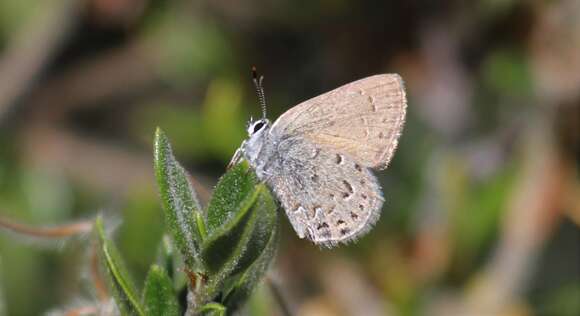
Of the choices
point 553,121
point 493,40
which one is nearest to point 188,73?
point 493,40

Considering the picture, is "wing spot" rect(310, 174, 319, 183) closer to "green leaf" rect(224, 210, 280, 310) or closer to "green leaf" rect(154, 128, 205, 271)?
"green leaf" rect(224, 210, 280, 310)

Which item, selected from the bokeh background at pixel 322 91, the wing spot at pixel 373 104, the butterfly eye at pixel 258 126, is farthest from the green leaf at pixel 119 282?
the bokeh background at pixel 322 91

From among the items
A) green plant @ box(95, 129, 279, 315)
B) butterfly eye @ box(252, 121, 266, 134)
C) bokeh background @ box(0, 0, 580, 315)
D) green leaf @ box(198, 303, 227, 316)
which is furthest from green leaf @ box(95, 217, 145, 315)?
bokeh background @ box(0, 0, 580, 315)

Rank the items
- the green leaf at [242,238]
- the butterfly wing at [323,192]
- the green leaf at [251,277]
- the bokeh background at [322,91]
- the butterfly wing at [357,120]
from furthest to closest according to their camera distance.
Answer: the bokeh background at [322,91]
the butterfly wing at [357,120]
the butterfly wing at [323,192]
the green leaf at [251,277]
the green leaf at [242,238]

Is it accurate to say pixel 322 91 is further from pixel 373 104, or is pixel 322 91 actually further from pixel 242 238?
pixel 242 238

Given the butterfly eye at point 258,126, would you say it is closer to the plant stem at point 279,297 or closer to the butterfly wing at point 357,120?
the butterfly wing at point 357,120

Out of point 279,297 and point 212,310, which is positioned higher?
point 212,310

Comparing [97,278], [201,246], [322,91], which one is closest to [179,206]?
[201,246]
